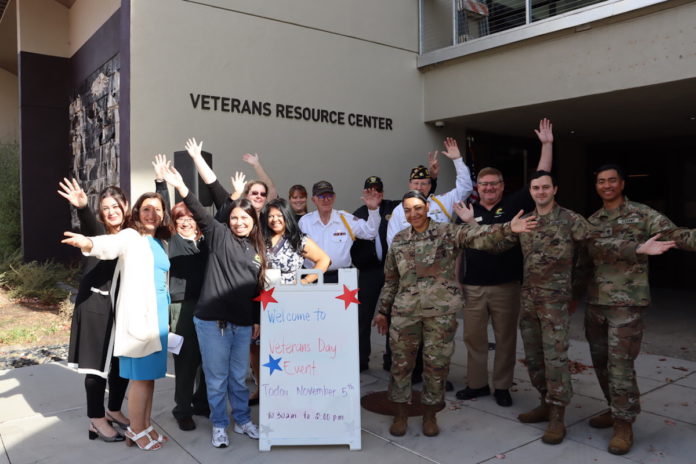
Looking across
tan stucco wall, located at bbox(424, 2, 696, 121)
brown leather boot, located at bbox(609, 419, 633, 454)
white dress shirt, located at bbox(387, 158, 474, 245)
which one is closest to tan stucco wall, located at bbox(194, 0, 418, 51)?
tan stucco wall, located at bbox(424, 2, 696, 121)

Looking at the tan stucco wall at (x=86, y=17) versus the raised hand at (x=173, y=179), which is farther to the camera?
the tan stucco wall at (x=86, y=17)

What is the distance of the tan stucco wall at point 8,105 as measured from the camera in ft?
52.9

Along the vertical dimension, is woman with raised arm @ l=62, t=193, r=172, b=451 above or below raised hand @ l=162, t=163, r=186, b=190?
below

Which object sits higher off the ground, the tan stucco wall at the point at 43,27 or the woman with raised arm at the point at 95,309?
the tan stucco wall at the point at 43,27

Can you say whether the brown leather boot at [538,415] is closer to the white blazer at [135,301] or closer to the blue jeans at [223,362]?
the blue jeans at [223,362]

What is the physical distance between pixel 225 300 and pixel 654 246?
2.73m

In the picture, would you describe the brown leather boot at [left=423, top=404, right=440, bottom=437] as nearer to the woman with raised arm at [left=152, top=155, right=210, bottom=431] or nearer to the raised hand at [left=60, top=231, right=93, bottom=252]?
the woman with raised arm at [left=152, top=155, right=210, bottom=431]

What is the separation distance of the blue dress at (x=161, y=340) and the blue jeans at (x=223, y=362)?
0.22 metres

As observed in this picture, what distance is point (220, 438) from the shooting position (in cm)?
368

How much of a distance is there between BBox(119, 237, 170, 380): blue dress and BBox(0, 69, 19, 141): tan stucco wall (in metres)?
15.1

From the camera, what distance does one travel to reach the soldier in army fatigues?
373 cm

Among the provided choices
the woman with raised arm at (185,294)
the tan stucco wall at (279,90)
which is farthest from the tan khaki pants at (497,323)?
the tan stucco wall at (279,90)

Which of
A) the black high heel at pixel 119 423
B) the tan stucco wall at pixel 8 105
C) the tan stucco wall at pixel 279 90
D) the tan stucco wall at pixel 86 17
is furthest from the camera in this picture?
the tan stucco wall at pixel 8 105

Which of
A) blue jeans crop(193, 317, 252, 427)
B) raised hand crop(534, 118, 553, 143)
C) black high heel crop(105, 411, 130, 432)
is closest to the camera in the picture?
blue jeans crop(193, 317, 252, 427)
